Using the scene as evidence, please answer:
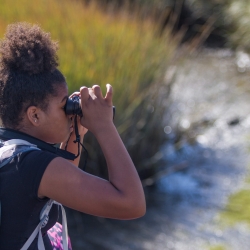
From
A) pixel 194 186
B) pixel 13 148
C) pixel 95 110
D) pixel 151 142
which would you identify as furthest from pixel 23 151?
pixel 194 186

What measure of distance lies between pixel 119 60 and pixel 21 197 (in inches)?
133

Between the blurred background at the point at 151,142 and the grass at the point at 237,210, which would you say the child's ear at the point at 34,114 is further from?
the grass at the point at 237,210

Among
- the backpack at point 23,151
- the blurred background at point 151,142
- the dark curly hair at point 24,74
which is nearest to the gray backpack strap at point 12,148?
the backpack at point 23,151

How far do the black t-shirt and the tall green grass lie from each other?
8.90ft

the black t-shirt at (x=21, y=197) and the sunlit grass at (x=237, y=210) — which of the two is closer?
the black t-shirt at (x=21, y=197)

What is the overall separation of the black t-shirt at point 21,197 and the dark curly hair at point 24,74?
Result: 201 mm

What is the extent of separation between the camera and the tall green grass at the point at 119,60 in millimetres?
4641

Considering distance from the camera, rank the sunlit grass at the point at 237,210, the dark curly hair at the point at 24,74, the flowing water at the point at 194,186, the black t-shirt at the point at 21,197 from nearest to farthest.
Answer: the black t-shirt at the point at 21,197
the dark curly hair at the point at 24,74
the flowing water at the point at 194,186
the sunlit grass at the point at 237,210

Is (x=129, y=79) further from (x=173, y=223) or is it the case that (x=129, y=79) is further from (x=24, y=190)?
(x=24, y=190)

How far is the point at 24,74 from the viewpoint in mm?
1717

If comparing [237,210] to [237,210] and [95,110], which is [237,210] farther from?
[95,110]

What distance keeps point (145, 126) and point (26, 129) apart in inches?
144

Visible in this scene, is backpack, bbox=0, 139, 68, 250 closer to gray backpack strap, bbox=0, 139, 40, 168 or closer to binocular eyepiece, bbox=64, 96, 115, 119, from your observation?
gray backpack strap, bbox=0, 139, 40, 168

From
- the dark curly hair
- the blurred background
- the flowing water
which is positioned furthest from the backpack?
the flowing water
